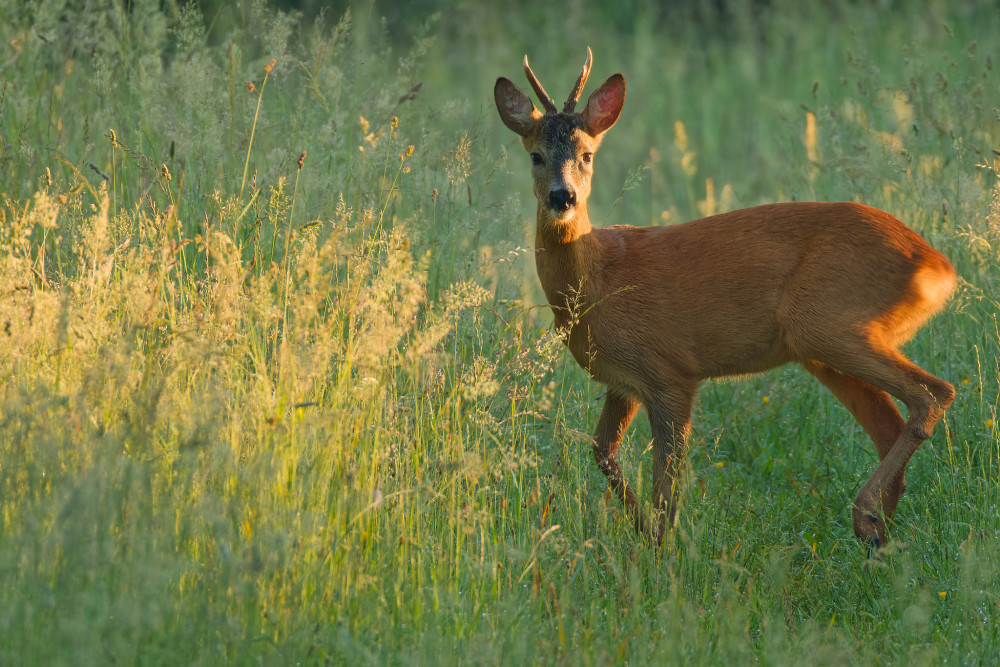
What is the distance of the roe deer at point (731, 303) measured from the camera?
4.32 meters

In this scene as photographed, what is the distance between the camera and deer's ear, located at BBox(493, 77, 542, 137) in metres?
4.84

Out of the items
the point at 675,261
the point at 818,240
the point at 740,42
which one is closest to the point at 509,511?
the point at 675,261

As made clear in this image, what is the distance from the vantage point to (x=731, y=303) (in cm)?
451

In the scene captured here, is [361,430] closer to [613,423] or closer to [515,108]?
[613,423]

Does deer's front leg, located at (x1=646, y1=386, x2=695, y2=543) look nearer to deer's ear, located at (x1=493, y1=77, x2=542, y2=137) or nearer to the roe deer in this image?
the roe deer

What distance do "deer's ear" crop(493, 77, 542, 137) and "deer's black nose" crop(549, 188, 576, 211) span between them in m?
0.57

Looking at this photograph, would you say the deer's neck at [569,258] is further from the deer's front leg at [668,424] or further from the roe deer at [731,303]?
the deer's front leg at [668,424]

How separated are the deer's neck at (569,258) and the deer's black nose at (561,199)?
152mm

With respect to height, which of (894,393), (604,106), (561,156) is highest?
(604,106)

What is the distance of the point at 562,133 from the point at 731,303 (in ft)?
3.34

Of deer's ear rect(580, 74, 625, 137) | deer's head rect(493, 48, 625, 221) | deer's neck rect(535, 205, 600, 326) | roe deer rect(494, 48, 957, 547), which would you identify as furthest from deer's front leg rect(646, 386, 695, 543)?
deer's ear rect(580, 74, 625, 137)

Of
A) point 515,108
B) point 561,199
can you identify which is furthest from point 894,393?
point 515,108

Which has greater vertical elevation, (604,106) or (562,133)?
(604,106)

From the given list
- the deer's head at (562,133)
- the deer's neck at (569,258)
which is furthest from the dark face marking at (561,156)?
the deer's neck at (569,258)
